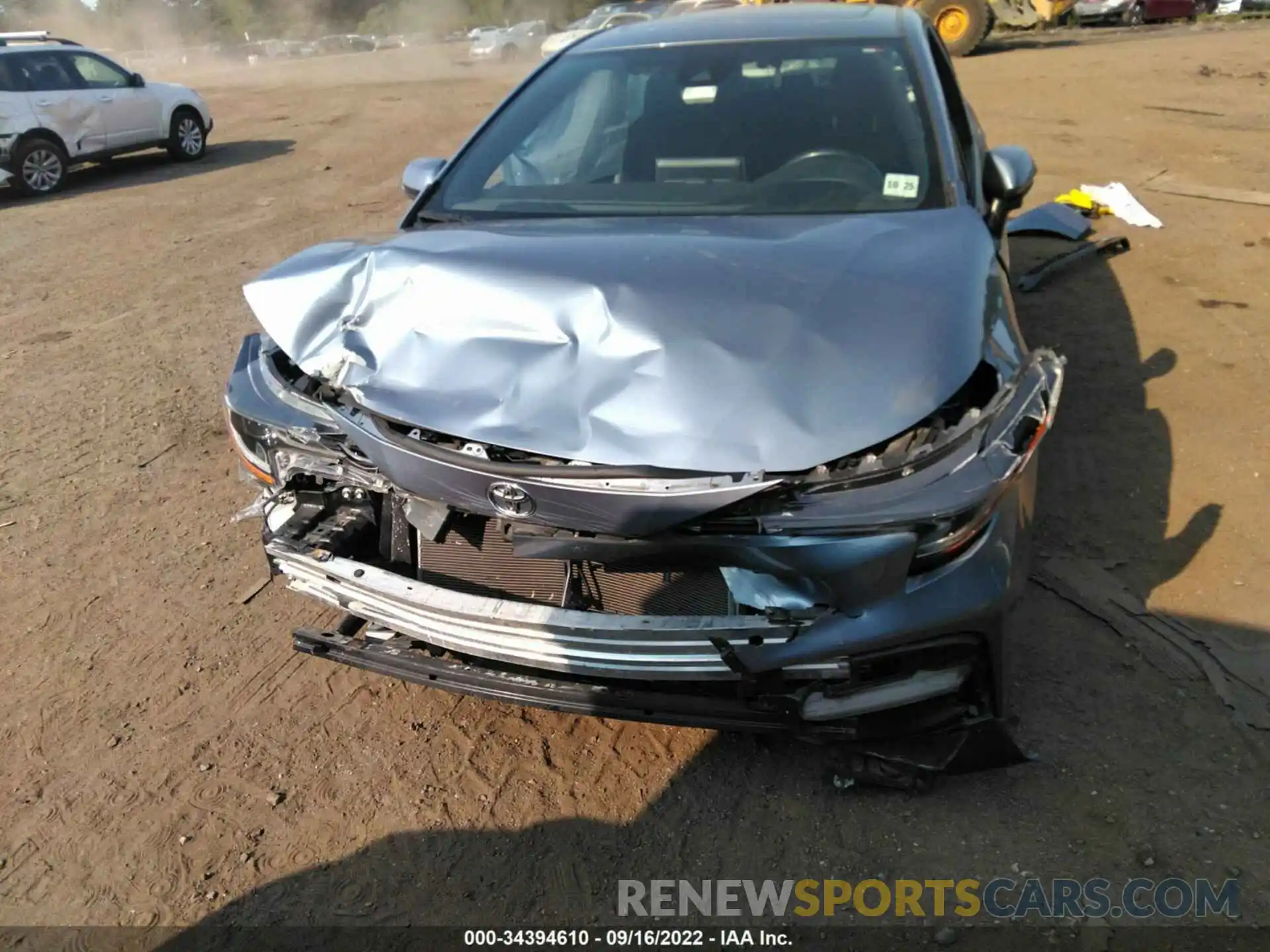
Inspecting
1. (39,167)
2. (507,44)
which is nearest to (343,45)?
(507,44)

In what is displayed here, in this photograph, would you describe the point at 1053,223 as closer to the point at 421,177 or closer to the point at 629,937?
the point at 421,177

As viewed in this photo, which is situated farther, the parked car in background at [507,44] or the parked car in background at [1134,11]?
the parked car in background at [507,44]

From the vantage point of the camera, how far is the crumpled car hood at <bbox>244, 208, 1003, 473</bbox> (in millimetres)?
2010

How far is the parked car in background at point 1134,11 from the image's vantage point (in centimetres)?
2403

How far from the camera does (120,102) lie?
11430 mm

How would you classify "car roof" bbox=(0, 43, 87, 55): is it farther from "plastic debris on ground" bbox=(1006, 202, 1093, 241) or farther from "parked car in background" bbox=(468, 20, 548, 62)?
"parked car in background" bbox=(468, 20, 548, 62)

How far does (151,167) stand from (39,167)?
5.74 feet

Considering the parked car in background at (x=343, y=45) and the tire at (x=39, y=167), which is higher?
the tire at (x=39, y=167)

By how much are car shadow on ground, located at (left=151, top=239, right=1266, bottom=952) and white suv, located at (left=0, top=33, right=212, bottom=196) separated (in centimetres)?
1086

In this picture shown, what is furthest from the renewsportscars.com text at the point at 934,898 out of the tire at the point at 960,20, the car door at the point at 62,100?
the tire at the point at 960,20

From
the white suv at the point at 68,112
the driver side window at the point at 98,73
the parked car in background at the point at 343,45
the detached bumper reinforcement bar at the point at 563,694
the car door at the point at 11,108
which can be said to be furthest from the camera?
the parked car in background at the point at 343,45

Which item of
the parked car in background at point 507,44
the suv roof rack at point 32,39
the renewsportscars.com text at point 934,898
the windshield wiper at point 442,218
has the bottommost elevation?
the parked car in background at point 507,44

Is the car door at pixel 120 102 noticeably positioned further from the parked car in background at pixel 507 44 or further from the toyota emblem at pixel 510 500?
the parked car in background at pixel 507 44

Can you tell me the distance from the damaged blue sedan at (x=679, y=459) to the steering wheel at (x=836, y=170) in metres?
0.03
